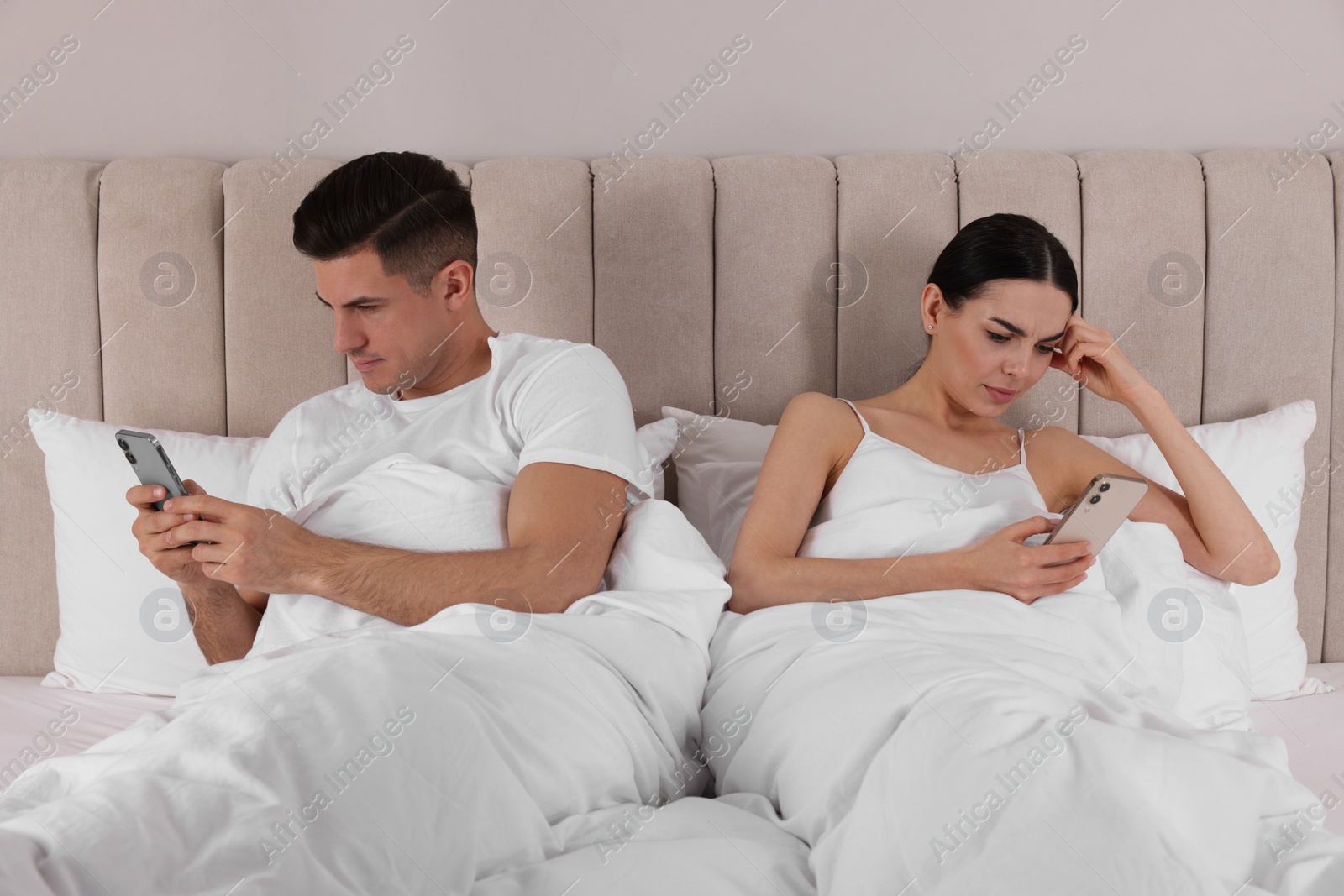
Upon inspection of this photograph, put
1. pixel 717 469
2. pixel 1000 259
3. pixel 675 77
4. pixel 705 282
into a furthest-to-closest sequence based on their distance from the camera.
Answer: pixel 675 77 → pixel 705 282 → pixel 717 469 → pixel 1000 259

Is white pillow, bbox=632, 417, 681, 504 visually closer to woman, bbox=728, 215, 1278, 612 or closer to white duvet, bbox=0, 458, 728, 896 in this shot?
woman, bbox=728, 215, 1278, 612

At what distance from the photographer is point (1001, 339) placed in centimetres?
139

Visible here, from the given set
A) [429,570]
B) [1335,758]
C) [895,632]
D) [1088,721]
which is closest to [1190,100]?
[1335,758]

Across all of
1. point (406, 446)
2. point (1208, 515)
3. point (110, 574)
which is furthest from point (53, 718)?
point (1208, 515)

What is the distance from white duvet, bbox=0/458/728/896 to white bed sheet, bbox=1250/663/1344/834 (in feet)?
2.57

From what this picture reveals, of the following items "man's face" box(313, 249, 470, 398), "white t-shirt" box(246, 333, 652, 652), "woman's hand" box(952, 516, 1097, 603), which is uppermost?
"man's face" box(313, 249, 470, 398)

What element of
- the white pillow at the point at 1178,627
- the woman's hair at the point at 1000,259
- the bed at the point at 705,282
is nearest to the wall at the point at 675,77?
the bed at the point at 705,282

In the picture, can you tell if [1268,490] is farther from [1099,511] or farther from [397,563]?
[397,563]

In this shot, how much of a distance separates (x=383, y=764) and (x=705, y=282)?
3.46ft

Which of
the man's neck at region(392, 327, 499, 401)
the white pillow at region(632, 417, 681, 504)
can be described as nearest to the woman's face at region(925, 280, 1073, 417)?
the white pillow at region(632, 417, 681, 504)

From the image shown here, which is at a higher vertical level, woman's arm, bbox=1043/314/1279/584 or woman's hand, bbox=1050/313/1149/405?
woman's hand, bbox=1050/313/1149/405

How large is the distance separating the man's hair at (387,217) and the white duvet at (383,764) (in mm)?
517

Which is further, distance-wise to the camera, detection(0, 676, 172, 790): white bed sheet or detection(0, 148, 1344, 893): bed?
detection(0, 148, 1344, 893): bed

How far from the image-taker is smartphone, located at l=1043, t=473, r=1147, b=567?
1143 millimetres
